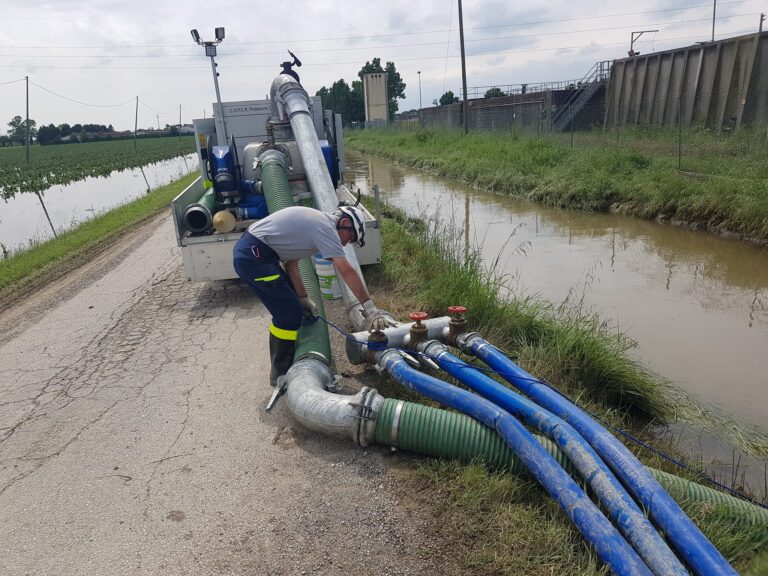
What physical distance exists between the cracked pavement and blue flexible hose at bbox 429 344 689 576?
2.63ft

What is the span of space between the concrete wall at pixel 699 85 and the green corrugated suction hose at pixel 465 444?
14591 millimetres

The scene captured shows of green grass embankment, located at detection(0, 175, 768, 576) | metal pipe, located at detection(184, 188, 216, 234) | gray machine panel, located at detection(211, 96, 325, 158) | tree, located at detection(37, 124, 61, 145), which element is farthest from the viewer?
tree, located at detection(37, 124, 61, 145)

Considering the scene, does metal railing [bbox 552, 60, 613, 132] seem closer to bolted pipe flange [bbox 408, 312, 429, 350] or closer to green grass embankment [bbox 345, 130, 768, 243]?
green grass embankment [bbox 345, 130, 768, 243]

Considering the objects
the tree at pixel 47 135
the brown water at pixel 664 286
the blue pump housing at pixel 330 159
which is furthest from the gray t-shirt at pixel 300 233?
the tree at pixel 47 135

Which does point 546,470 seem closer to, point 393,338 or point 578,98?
point 393,338

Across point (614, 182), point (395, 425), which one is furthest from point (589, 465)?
point (614, 182)

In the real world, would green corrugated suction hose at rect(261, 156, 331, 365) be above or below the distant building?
below

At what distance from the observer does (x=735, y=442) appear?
13.6ft

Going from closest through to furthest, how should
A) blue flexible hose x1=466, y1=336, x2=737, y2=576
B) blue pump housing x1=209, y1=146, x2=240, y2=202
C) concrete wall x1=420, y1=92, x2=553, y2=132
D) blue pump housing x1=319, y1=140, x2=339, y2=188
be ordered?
blue flexible hose x1=466, y1=336, x2=737, y2=576 < blue pump housing x1=209, y1=146, x2=240, y2=202 < blue pump housing x1=319, y1=140, x2=339, y2=188 < concrete wall x1=420, y1=92, x2=553, y2=132

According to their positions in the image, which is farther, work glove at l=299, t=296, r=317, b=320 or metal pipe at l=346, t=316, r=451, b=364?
work glove at l=299, t=296, r=317, b=320

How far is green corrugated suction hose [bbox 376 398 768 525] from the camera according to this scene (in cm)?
307

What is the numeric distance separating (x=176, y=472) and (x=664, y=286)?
257 inches

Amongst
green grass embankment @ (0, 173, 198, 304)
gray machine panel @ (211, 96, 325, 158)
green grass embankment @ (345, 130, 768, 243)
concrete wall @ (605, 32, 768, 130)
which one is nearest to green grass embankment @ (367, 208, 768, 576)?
gray machine panel @ (211, 96, 325, 158)

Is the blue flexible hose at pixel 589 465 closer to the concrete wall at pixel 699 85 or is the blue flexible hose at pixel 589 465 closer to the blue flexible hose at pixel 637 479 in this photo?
the blue flexible hose at pixel 637 479
